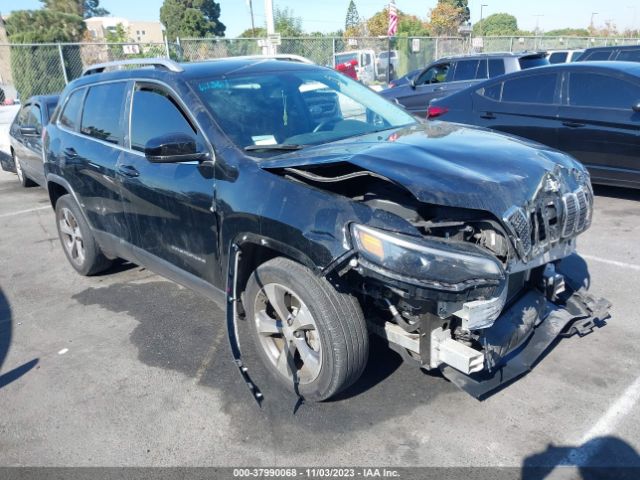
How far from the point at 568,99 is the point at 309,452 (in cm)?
596

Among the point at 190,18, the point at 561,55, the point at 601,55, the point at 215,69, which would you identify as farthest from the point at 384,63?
the point at 190,18

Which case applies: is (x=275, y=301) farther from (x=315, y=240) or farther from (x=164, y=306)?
(x=164, y=306)

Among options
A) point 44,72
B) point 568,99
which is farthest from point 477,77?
point 44,72

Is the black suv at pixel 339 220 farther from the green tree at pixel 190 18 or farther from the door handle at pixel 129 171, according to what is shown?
the green tree at pixel 190 18

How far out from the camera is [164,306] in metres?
4.66


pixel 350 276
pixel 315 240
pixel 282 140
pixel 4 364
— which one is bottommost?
pixel 4 364

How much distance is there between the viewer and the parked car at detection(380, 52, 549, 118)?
1134 centimetres

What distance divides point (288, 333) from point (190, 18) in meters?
71.2

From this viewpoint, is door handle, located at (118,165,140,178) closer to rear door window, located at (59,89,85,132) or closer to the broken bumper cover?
rear door window, located at (59,89,85,132)

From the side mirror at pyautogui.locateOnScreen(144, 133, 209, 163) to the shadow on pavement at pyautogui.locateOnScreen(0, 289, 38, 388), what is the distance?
1.76 metres

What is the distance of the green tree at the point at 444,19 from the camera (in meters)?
56.5

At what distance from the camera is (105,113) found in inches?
177

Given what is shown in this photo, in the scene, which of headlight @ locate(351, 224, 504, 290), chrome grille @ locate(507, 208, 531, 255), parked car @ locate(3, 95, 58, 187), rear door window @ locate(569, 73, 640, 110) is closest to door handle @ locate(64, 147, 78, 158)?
headlight @ locate(351, 224, 504, 290)

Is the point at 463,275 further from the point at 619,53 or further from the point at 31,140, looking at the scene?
the point at 619,53
